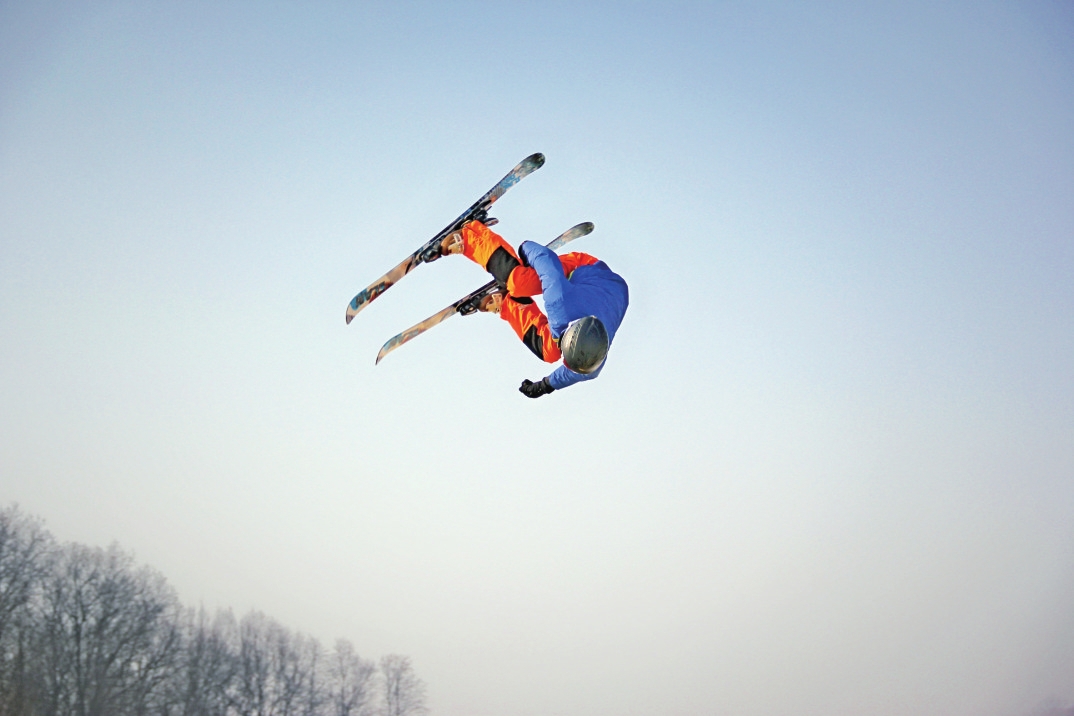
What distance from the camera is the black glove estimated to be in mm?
7492

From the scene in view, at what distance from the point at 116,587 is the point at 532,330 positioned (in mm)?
19413

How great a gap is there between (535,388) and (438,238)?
1637 mm

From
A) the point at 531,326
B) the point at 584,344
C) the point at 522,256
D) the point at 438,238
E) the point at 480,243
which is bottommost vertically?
the point at 584,344

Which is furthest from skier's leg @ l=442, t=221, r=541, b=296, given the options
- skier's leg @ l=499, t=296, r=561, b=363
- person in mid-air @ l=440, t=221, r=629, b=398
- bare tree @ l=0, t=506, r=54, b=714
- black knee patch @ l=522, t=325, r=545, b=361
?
bare tree @ l=0, t=506, r=54, b=714

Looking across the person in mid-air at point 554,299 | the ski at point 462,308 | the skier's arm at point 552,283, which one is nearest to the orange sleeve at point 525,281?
the person in mid-air at point 554,299

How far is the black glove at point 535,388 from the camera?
24.6ft

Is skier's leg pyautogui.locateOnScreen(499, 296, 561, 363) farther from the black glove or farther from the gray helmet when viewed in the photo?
the gray helmet

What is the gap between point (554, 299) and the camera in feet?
21.2

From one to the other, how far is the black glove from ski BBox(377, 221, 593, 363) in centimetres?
115

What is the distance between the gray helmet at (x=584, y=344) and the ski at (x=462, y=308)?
7.30ft

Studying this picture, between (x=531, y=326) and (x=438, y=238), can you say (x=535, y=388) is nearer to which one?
(x=531, y=326)

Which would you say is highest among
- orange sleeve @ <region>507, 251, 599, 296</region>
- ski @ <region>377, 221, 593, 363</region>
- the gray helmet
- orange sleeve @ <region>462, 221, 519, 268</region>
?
ski @ <region>377, 221, 593, 363</region>

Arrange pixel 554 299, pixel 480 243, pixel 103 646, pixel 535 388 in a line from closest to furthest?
pixel 554 299
pixel 480 243
pixel 535 388
pixel 103 646

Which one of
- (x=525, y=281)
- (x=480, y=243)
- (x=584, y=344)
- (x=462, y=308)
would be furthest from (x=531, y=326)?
(x=462, y=308)
